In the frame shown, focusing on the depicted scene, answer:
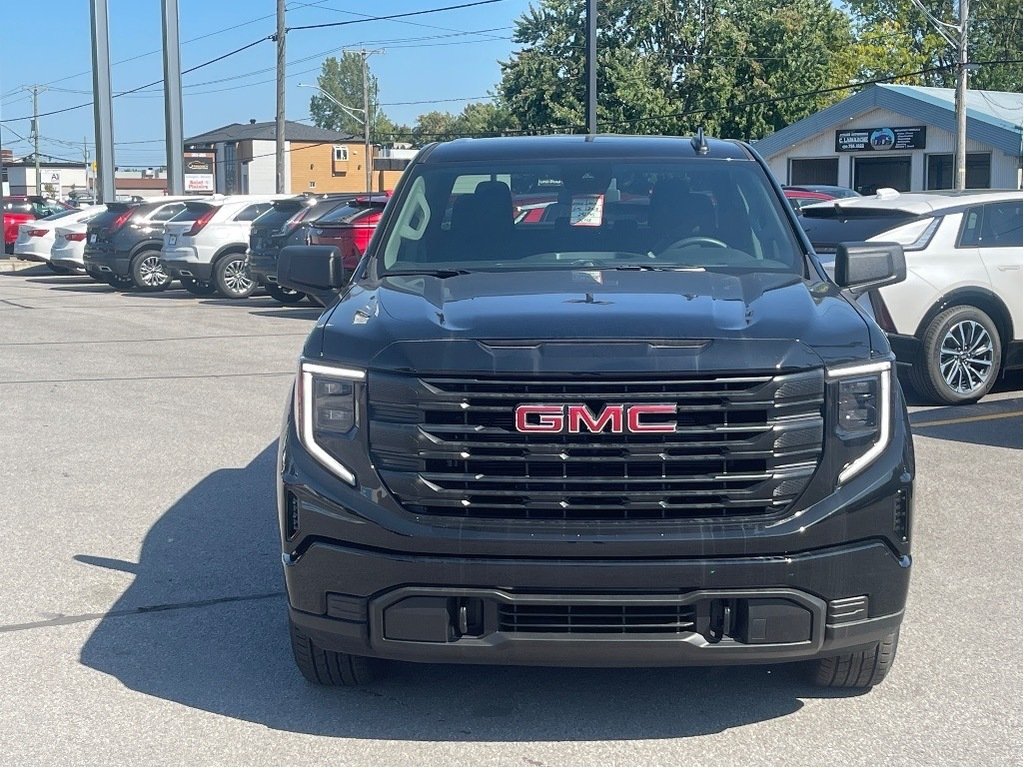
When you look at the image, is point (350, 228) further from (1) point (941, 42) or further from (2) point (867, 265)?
(1) point (941, 42)

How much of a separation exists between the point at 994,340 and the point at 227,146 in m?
102

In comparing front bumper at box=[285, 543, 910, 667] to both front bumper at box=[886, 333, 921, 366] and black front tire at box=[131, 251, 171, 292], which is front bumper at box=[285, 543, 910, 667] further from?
black front tire at box=[131, 251, 171, 292]

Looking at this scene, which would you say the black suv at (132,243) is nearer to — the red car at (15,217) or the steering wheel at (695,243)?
the red car at (15,217)

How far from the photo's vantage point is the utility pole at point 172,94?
32969 mm

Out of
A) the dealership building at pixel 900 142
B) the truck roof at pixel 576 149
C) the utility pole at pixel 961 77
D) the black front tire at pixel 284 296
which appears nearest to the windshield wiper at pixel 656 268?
the truck roof at pixel 576 149

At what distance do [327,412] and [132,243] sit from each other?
20.5m

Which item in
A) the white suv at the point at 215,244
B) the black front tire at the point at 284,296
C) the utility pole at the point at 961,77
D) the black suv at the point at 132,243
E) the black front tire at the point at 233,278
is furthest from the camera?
the utility pole at the point at 961,77

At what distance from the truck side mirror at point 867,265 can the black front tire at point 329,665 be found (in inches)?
90.3

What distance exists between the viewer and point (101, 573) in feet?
19.3

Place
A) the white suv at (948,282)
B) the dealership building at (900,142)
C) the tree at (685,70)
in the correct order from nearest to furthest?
the white suv at (948,282), the dealership building at (900,142), the tree at (685,70)

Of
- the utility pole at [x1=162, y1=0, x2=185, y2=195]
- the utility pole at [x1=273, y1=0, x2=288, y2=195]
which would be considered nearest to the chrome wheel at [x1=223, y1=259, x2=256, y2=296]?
the utility pole at [x1=162, y1=0, x2=185, y2=195]

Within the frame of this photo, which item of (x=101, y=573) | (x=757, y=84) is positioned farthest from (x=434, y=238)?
(x=757, y=84)

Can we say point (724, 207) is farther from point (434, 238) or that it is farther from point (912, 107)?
point (912, 107)

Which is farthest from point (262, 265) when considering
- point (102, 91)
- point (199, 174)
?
point (199, 174)
